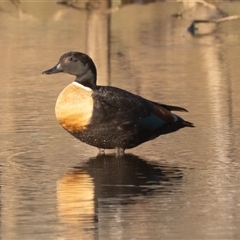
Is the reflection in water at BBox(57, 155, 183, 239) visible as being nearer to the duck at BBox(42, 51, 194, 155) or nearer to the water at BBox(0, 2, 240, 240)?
the water at BBox(0, 2, 240, 240)

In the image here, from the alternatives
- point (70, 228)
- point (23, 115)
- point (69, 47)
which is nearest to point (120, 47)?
point (69, 47)

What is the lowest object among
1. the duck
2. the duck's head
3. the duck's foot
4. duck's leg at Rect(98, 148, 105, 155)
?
duck's leg at Rect(98, 148, 105, 155)

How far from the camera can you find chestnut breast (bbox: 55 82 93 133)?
9.43m

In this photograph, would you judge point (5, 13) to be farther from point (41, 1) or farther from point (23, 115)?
point (23, 115)

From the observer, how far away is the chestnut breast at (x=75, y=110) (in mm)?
9430

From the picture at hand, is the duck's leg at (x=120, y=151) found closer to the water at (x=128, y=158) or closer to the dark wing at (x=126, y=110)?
the water at (x=128, y=158)

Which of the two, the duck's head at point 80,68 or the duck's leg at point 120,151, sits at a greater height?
the duck's head at point 80,68

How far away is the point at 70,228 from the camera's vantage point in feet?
23.0

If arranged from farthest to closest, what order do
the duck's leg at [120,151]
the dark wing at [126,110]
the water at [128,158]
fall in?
1. the duck's leg at [120,151]
2. the dark wing at [126,110]
3. the water at [128,158]

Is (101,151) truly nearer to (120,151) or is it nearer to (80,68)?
(120,151)

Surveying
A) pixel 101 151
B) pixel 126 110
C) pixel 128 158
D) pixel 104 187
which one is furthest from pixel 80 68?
pixel 104 187

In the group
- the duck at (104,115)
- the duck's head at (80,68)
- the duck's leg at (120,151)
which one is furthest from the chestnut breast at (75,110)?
the duck's leg at (120,151)

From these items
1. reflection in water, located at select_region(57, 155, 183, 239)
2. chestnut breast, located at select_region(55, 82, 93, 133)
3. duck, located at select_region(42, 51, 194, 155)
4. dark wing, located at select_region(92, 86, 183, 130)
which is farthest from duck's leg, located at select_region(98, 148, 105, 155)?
chestnut breast, located at select_region(55, 82, 93, 133)

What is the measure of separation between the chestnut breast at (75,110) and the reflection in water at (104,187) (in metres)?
0.33
